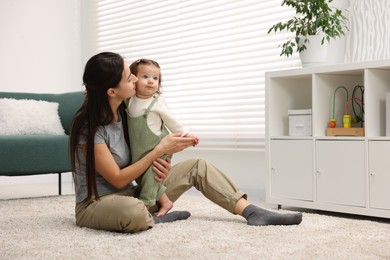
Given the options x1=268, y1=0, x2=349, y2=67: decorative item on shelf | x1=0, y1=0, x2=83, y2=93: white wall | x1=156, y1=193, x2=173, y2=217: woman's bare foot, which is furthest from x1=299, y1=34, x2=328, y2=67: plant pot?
x1=0, y1=0, x2=83, y2=93: white wall

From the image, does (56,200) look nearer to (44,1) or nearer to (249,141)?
(249,141)

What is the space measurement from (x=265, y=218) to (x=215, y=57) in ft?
7.00

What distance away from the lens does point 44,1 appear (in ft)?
17.7

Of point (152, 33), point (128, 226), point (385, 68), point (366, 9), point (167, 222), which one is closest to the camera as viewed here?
point (128, 226)

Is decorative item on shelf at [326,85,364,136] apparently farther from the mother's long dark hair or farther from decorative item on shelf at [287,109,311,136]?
the mother's long dark hair

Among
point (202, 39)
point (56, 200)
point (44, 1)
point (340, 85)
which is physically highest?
point (44, 1)

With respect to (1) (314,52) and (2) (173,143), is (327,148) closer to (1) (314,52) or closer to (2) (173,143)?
(1) (314,52)

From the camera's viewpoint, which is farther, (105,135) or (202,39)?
(202,39)

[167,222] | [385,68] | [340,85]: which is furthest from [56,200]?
[385,68]

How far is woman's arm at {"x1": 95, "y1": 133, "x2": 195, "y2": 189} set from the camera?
89.6 inches

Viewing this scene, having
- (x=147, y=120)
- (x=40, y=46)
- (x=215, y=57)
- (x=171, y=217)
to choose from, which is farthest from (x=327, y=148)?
(x=40, y=46)

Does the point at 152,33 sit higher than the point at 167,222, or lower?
higher

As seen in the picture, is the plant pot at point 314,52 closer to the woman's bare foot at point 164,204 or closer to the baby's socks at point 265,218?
the baby's socks at point 265,218

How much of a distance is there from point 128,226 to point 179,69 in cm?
252
